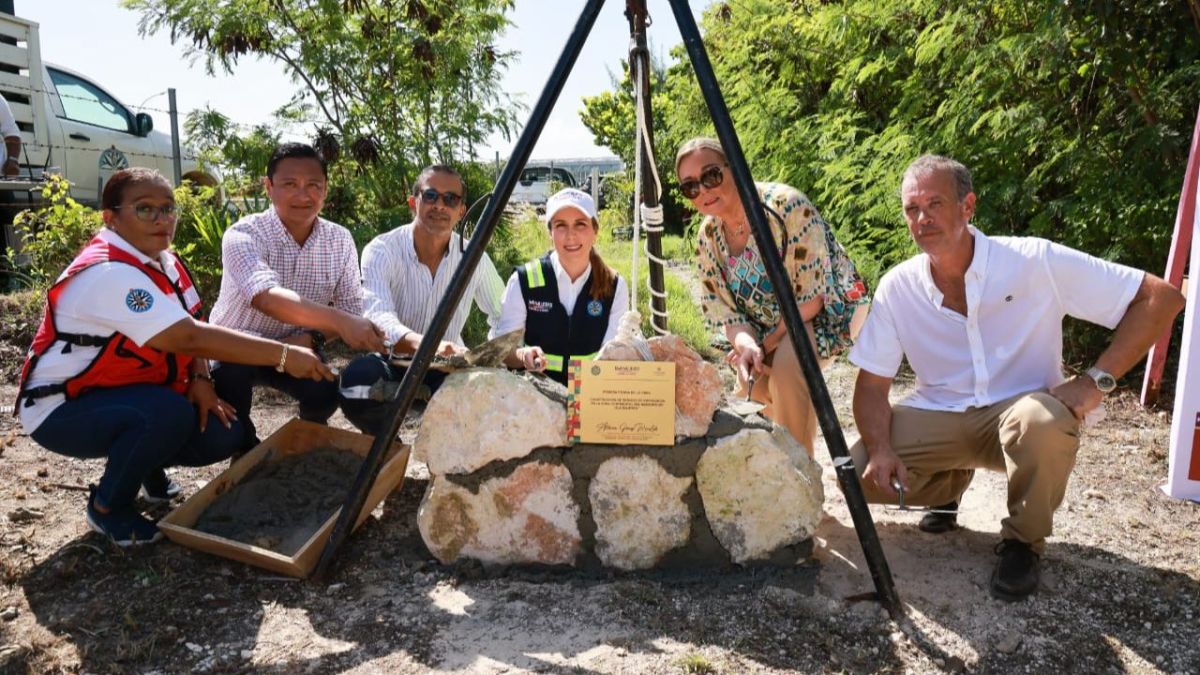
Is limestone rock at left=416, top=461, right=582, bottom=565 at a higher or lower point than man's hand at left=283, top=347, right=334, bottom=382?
lower

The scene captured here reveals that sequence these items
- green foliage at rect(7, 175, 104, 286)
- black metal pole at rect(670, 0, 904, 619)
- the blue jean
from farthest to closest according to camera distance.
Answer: green foliage at rect(7, 175, 104, 286) → the blue jean → black metal pole at rect(670, 0, 904, 619)

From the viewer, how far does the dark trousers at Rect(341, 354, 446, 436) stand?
332cm

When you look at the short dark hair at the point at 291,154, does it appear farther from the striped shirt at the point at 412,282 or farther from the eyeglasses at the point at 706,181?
the eyeglasses at the point at 706,181

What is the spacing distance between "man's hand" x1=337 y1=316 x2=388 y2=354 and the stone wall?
1.76 ft

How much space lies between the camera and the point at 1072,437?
8.56 ft

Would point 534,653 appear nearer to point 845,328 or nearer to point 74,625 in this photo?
point 74,625

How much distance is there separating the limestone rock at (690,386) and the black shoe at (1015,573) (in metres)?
1.04

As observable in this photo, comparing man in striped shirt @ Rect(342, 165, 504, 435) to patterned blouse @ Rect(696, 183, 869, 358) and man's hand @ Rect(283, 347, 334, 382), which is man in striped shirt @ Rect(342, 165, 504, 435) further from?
patterned blouse @ Rect(696, 183, 869, 358)

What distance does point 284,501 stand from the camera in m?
3.11

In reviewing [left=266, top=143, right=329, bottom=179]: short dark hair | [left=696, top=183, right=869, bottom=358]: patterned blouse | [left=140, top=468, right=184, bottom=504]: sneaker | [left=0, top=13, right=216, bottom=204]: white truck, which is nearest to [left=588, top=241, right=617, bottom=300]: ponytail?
[left=696, top=183, right=869, bottom=358]: patterned blouse

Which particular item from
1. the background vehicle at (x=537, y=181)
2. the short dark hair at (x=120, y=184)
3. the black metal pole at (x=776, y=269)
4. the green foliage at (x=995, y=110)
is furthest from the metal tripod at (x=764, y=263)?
the background vehicle at (x=537, y=181)

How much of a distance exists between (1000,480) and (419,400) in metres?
2.61

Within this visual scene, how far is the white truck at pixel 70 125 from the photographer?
778cm

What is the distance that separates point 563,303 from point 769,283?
817 millimetres
